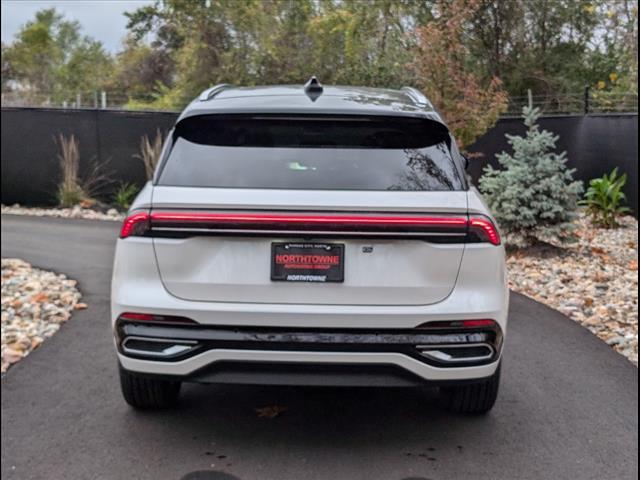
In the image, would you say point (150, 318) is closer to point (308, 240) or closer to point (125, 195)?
point (308, 240)

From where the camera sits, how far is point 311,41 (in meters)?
16.4

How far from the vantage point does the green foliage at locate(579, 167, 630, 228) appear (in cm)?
1078

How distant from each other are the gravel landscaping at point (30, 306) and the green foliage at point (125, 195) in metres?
6.05

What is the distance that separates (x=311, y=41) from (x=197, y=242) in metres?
13.6

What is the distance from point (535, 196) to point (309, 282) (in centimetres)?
610

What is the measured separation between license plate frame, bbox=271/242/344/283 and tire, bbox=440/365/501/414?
117 centimetres

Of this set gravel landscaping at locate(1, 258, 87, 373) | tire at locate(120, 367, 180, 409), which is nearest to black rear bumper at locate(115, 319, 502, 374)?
tire at locate(120, 367, 180, 409)

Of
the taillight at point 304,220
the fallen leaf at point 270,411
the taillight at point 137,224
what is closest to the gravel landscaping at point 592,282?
the fallen leaf at point 270,411

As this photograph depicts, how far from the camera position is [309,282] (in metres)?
3.40

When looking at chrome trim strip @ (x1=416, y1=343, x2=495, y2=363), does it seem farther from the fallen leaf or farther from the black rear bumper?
the fallen leaf

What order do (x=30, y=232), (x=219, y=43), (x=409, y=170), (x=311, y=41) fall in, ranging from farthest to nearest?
(x=219, y=43)
(x=311, y=41)
(x=30, y=232)
(x=409, y=170)

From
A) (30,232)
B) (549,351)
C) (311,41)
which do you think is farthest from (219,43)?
(549,351)

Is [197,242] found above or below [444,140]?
below

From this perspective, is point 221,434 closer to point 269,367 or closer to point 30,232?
point 269,367
